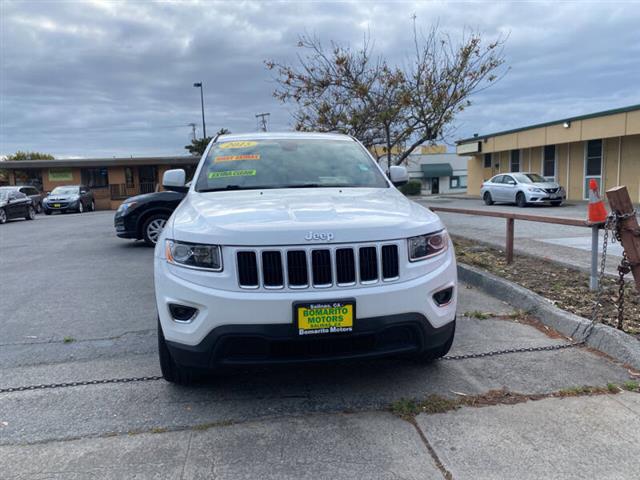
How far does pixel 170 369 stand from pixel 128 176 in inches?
1438

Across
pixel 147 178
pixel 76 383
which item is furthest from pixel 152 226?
pixel 147 178

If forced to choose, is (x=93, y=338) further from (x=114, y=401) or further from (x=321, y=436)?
(x=321, y=436)

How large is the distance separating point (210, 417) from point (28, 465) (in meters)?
0.96

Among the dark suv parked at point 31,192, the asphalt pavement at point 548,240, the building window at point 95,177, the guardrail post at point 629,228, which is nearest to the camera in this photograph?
the guardrail post at point 629,228

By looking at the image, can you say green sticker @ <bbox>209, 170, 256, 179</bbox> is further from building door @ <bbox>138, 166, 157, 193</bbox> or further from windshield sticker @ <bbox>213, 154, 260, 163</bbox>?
building door @ <bbox>138, 166, 157, 193</bbox>

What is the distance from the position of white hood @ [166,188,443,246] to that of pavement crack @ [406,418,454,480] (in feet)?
3.59

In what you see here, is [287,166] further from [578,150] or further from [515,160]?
[515,160]

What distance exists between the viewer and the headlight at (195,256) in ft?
9.89

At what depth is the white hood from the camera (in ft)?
9.87

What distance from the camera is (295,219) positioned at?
315cm

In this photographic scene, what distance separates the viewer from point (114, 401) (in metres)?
3.41

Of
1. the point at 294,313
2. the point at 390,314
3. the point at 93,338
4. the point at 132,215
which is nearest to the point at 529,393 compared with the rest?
the point at 390,314

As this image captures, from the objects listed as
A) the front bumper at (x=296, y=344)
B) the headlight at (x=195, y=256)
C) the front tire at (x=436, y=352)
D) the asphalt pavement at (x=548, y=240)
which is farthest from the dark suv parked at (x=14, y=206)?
the front tire at (x=436, y=352)

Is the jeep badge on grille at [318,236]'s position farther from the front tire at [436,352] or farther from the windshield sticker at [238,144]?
the windshield sticker at [238,144]
